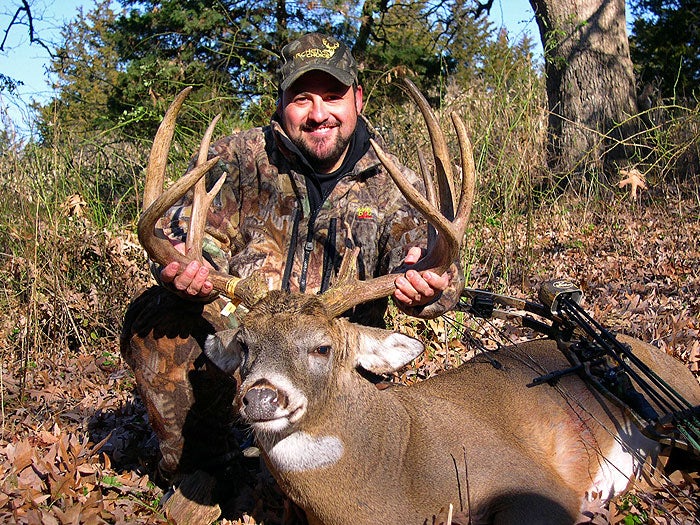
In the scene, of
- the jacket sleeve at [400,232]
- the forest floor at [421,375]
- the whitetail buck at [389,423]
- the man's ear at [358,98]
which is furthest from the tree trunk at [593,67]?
the whitetail buck at [389,423]

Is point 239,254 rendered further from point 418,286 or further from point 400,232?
point 418,286

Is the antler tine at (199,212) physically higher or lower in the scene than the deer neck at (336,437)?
higher

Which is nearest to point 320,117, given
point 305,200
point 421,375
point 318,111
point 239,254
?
point 318,111

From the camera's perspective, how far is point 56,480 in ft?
11.9

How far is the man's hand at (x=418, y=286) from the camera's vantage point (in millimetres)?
3391

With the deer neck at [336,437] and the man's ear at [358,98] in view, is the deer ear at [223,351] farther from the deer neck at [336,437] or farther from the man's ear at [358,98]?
the man's ear at [358,98]

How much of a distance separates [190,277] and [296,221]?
1.15m

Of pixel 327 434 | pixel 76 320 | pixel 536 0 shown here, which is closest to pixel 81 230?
pixel 76 320

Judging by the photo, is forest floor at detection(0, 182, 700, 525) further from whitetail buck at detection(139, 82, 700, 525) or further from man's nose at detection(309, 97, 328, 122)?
man's nose at detection(309, 97, 328, 122)

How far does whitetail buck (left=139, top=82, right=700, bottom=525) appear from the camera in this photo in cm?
305

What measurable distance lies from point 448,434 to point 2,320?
173 inches

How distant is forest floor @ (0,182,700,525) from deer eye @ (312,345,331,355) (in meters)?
1.08

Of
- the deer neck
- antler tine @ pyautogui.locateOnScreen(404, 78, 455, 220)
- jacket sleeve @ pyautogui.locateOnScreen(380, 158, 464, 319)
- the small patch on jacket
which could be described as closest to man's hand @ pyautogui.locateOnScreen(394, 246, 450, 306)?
antler tine @ pyautogui.locateOnScreen(404, 78, 455, 220)

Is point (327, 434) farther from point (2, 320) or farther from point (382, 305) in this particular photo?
point (2, 320)
